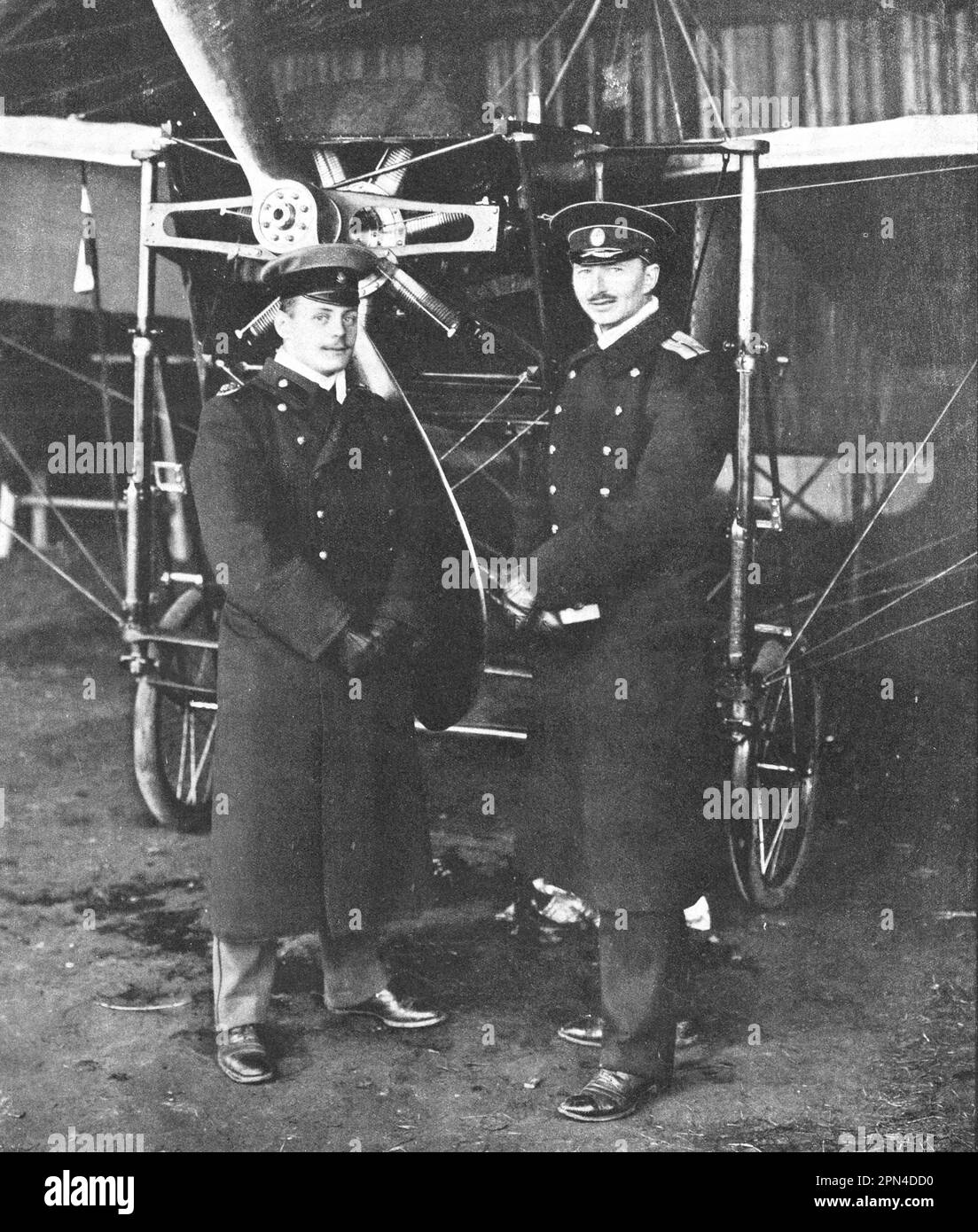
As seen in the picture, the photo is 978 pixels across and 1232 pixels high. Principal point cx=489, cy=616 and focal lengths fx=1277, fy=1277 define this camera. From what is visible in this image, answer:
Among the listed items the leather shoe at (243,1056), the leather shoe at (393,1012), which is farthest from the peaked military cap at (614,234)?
the leather shoe at (243,1056)

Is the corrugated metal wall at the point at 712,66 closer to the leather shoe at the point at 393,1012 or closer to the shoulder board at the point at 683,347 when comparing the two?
the shoulder board at the point at 683,347

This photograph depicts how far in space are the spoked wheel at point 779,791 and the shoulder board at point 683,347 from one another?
1399mm

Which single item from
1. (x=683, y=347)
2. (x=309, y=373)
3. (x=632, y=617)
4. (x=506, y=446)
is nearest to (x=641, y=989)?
(x=632, y=617)

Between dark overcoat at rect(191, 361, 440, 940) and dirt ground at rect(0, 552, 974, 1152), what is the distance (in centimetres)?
49

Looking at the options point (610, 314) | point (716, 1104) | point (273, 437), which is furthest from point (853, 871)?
point (273, 437)

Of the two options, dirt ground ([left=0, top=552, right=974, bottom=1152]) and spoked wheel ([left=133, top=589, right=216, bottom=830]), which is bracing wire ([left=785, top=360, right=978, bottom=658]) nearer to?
dirt ground ([left=0, top=552, right=974, bottom=1152])

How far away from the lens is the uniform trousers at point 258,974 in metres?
4.16

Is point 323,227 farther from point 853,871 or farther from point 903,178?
point 853,871

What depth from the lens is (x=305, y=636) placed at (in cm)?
393

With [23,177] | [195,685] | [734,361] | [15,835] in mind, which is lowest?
[15,835]

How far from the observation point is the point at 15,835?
214 inches

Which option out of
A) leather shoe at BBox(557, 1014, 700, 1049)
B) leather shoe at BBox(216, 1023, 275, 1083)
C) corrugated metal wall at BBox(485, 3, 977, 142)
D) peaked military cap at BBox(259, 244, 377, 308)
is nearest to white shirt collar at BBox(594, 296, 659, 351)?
corrugated metal wall at BBox(485, 3, 977, 142)

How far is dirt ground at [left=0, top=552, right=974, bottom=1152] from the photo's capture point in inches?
153
